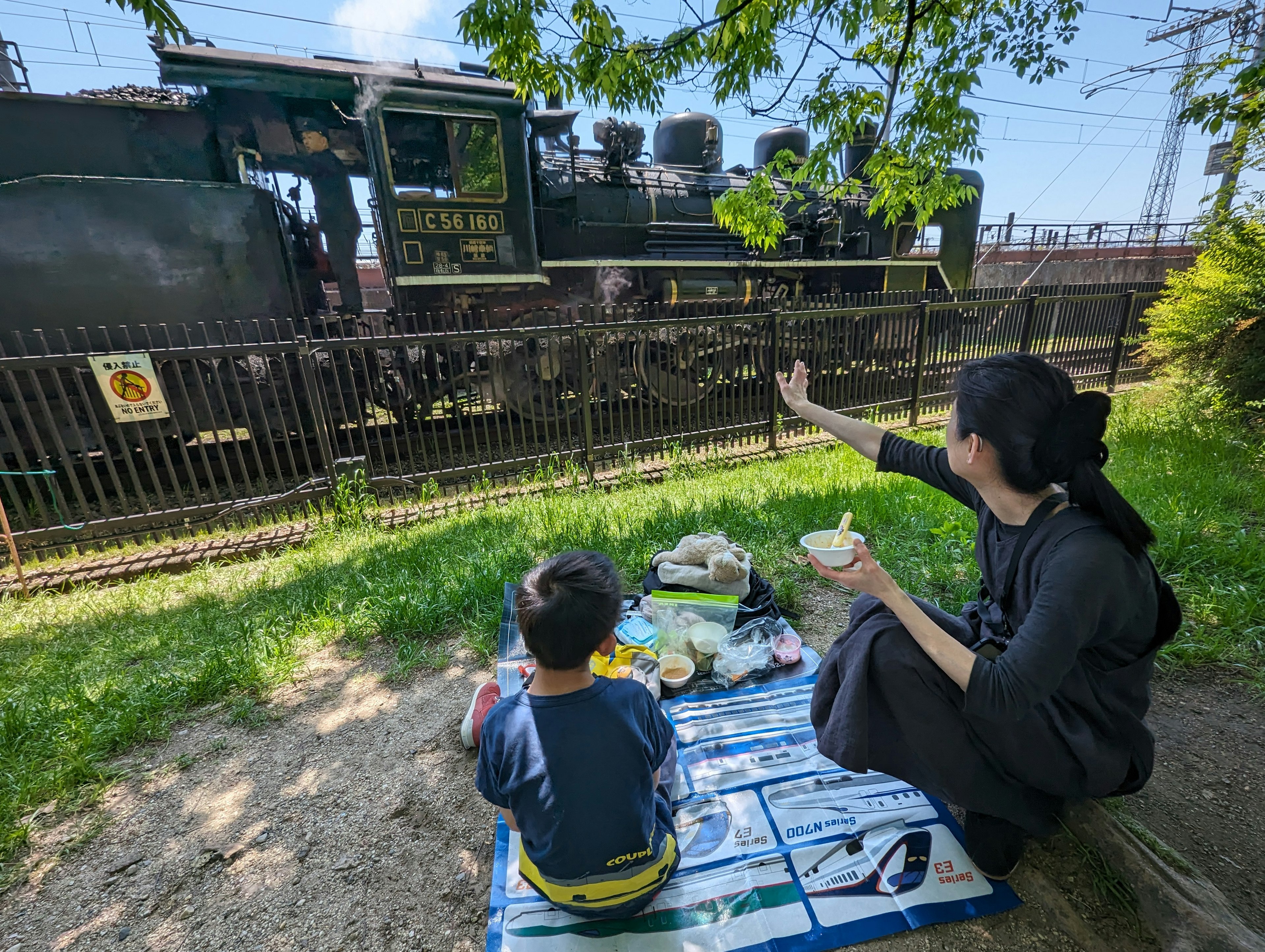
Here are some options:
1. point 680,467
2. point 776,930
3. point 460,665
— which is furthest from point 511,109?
point 776,930

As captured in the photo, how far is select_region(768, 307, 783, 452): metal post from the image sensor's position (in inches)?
232

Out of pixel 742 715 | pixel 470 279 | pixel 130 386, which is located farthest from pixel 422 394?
pixel 742 715

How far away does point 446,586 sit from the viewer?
3.13 metres

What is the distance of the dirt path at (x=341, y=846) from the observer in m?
1.45

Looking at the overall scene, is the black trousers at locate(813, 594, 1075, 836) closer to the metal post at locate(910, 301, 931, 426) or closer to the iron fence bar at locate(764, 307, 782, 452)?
the iron fence bar at locate(764, 307, 782, 452)

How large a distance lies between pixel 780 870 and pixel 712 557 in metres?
1.40

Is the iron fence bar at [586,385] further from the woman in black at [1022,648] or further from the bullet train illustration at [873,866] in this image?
the bullet train illustration at [873,866]

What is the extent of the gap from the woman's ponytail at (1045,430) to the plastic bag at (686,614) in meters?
1.34

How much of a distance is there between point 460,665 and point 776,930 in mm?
1730

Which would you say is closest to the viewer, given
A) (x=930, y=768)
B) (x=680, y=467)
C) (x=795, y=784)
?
(x=930, y=768)

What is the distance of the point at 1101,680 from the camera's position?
4.33 feet

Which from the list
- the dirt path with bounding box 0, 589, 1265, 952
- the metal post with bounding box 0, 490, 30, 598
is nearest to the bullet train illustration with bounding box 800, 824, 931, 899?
the dirt path with bounding box 0, 589, 1265, 952

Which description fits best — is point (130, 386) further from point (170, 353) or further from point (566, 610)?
point (566, 610)

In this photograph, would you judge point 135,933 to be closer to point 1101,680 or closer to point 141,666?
point 141,666
